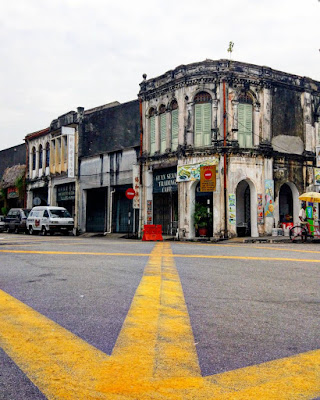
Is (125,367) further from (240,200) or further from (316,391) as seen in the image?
(240,200)

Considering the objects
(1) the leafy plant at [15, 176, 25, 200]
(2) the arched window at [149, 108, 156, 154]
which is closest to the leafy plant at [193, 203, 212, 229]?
(2) the arched window at [149, 108, 156, 154]

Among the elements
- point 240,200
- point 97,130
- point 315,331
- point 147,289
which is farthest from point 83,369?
point 97,130

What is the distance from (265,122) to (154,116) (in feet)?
20.9

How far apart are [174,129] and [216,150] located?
130 inches

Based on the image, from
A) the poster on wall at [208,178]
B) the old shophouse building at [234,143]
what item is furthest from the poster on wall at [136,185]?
the poster on wall at [208,178]

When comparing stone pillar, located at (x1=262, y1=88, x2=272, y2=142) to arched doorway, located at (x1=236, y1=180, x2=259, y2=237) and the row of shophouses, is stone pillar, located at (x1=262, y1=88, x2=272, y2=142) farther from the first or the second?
arched doorway, located at (x1=236, y1=180, x2=259, y2=237)

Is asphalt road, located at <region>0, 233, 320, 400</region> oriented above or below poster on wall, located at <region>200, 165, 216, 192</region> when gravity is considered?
below

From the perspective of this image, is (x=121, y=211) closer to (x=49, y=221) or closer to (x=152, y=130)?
(x=49, y=221)

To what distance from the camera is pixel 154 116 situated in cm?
2531

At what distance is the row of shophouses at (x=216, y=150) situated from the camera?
72.5ft

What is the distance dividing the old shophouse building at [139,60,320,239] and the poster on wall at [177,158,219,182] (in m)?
0.05

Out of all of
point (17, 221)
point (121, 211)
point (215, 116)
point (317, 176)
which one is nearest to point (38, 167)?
point (17, 221)

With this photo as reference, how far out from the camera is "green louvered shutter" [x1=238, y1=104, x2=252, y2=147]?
22516 millimetres

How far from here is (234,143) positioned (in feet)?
72.0
